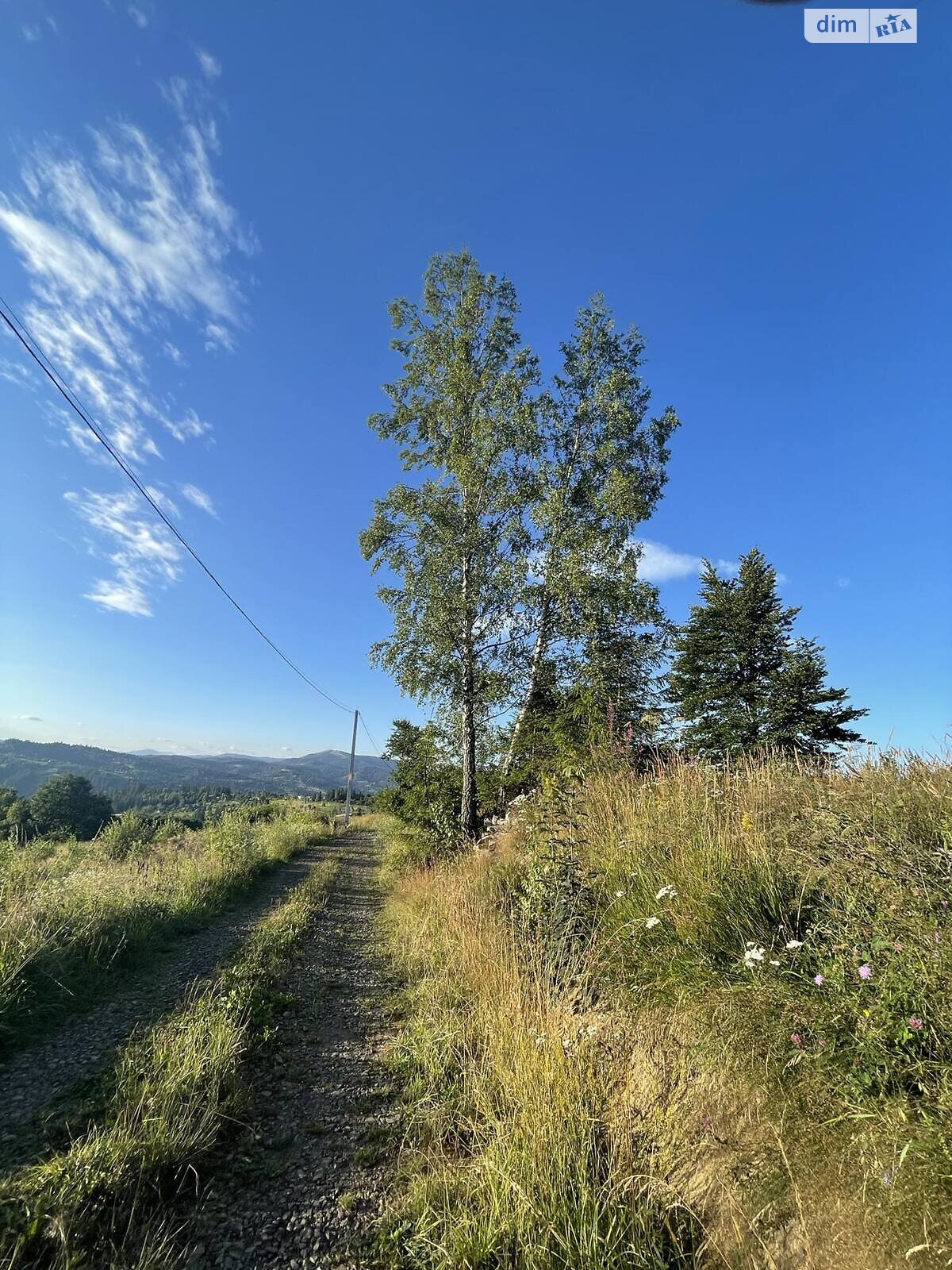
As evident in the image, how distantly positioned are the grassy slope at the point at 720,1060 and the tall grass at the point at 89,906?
368 centimetres

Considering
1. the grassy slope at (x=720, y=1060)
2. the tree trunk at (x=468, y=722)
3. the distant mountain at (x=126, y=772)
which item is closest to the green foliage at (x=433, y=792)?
the tree trunk at (x=468, y=722)

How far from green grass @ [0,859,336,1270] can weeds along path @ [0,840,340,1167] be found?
32cm

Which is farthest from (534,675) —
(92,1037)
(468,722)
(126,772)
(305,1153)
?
(126,772)

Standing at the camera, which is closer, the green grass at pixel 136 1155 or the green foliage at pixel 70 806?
the green grass at pixel 136 1155

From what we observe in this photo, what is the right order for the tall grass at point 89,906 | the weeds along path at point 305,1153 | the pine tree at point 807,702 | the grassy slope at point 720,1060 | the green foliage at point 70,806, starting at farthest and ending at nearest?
the green foliage at point 70,806, the pine tree at point 807,702, the tall grass at point 89,906, the weeds along path at point 305,1153, the grassy slope at point 720,1060

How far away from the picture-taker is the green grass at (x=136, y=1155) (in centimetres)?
215

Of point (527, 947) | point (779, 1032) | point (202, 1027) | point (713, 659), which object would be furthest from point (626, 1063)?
point (713, 659)

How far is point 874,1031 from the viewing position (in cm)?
210

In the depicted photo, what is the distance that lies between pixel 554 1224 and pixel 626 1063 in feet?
2.81

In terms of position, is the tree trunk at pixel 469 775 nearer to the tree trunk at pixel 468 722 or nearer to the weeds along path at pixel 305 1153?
the tree trunk at pixel 468 722

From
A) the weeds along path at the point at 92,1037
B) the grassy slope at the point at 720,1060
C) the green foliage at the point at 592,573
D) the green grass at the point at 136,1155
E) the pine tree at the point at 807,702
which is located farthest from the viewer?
the pine tree at the point at 807,702

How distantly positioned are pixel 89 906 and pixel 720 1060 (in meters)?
7.60

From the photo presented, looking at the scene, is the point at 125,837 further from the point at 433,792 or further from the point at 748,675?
the point at 748,675

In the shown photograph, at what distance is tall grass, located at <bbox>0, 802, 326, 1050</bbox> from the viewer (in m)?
4.82
